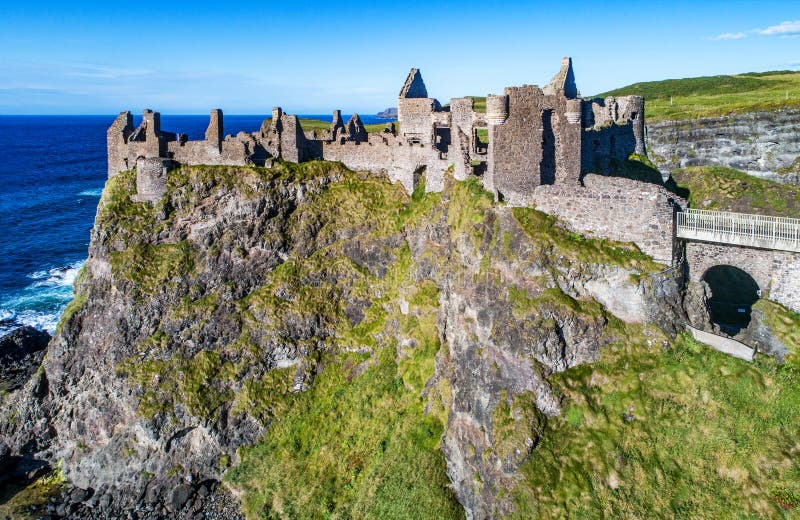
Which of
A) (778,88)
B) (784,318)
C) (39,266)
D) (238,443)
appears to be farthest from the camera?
(39,266)

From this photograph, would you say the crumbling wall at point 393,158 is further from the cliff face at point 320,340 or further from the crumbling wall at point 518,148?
the crumbling wall at point 518,148

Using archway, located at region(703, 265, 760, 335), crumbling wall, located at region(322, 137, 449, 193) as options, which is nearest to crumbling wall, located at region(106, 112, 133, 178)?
crumbling wall, located at region(322, 137, 449, 193)

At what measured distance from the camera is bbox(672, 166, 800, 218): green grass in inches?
1339

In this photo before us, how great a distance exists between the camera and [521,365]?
2759 cm

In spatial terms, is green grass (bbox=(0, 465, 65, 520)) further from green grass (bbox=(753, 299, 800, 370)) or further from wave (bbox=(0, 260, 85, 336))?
green grass (bbox=(753, 299, 800, 370))

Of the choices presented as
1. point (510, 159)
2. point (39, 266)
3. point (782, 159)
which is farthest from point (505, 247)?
point (39, 266)

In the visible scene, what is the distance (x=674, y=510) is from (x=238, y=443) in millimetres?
24359

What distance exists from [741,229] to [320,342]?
2435cm

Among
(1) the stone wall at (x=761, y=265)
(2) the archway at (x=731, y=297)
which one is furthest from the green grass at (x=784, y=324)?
(2) the archway at (x=731, y=297)

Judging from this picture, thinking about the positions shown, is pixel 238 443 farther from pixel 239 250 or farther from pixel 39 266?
pixel 39 266

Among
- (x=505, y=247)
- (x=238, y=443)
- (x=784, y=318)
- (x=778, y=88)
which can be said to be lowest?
(x=238, y=443)

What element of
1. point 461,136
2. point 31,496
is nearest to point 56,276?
point 31,496

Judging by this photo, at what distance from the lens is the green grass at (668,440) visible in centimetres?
2217

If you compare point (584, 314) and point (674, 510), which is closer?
point (674, 510)
